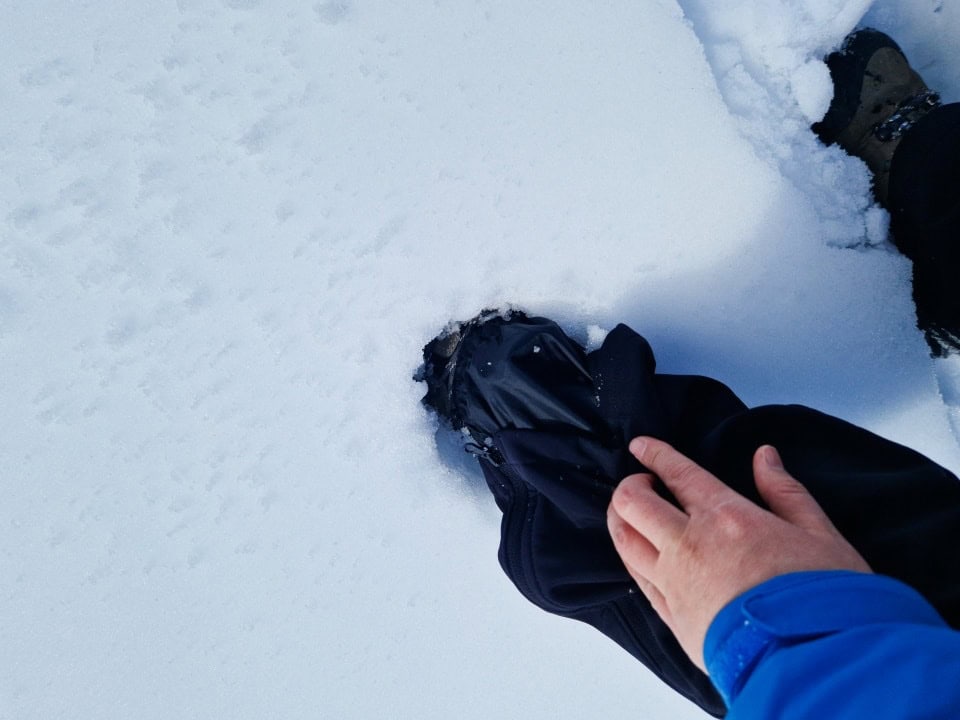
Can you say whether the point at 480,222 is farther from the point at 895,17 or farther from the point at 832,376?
the point at 895,17

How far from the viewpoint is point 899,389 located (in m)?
1.10

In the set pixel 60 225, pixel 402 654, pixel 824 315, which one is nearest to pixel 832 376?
pixel 824 315

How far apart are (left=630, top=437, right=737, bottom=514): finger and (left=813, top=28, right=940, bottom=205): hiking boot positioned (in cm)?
72

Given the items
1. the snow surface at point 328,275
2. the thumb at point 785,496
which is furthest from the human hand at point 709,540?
the snow surface at point 328,275

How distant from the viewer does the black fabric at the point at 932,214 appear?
0.97 m

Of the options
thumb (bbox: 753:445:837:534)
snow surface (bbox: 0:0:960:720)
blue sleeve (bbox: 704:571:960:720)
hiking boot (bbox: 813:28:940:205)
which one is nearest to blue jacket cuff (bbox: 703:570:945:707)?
blue sleeve (bbox: 704:571:960:720)

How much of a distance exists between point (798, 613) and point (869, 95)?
1.07 meters

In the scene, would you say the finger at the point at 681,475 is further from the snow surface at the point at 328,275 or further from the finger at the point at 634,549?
the snow surface at the point at 328,275

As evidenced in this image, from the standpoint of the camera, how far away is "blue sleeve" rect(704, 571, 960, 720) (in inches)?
16.5

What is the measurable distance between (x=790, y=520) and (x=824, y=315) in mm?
554

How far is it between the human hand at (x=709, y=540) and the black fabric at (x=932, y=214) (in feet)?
1.76

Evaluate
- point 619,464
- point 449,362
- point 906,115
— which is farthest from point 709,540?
point 906,115

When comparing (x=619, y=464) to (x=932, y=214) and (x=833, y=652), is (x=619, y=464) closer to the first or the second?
(x=833, y=652)

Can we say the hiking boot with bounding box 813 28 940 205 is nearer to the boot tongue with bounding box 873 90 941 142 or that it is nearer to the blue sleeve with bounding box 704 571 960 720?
the boot tongue with bounding box 873 90 941 142
